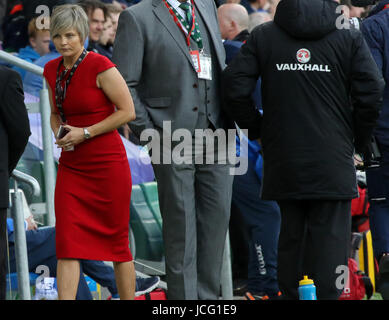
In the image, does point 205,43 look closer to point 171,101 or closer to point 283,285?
point 171,101

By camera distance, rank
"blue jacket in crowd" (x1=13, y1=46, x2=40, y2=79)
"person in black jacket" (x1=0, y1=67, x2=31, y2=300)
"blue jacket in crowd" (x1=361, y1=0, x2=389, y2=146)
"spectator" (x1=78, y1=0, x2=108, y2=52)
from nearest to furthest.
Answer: "person in black jacket" (x1=0, y1=67, x2=31, y2=300) < "blue jacket in crowd" (x1=361, y1=0, x2=389, y2=146) < "blue jacket in crowd" (x1=13, y1=46, x2=40, y2=79) < "spectator" (x1=78, y1=0, x2=108, y2=52)

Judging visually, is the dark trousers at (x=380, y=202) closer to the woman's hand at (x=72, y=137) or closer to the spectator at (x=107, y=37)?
the woman's hand at (x=72, y=137)

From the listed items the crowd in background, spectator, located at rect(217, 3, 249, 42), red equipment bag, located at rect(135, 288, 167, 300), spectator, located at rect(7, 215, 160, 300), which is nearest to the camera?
spectator, located at rect(7, 215, 160, 300)

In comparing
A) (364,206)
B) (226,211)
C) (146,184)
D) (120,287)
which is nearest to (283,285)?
(226,211)

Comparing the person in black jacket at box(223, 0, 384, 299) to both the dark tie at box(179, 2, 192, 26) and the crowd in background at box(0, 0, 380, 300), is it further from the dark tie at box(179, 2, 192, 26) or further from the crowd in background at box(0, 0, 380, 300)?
the crowd in background at box(0, 0, 380, 300)

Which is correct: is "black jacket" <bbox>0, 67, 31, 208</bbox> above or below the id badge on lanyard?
below

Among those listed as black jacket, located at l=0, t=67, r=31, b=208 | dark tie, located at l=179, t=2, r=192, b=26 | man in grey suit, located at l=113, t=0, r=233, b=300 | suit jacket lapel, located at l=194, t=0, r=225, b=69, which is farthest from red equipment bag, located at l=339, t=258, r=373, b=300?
black jacket, located at l=0, t=67, r=31, b=208

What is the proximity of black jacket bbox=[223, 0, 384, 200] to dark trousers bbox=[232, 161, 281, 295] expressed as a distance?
232 centimetres

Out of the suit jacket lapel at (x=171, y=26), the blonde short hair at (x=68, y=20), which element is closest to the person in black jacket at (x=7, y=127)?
the blonde short hair at (x=68, y=20)

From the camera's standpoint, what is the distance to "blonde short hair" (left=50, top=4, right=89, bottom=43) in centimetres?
582

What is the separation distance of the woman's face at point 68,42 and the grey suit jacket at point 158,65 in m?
0.44

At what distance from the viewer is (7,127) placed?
5.65 m

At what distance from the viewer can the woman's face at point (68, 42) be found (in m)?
5.82

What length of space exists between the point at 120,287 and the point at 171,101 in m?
1.17
